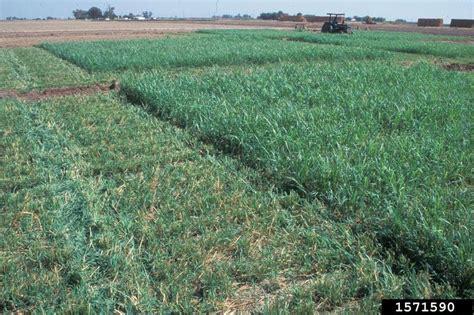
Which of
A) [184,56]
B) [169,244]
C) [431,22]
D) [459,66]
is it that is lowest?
[169,244]

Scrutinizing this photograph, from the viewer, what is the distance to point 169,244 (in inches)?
130

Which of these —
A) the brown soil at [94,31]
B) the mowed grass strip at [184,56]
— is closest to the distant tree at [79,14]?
the brown soil at [94,31]

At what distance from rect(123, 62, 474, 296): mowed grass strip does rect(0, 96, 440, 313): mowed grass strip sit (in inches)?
9.6

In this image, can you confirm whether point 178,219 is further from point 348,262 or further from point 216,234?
point 348,262

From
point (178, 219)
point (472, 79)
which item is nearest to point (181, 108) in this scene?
point (178, 219)

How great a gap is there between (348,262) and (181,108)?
15.6 ft

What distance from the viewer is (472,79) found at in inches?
401

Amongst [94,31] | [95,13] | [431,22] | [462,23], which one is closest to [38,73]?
[94,31]

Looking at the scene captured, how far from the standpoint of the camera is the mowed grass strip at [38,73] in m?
11.1

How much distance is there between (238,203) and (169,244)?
943mm

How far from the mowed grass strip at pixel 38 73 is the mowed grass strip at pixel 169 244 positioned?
6428mm

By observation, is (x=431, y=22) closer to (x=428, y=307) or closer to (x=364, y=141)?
(x=364, y=141)

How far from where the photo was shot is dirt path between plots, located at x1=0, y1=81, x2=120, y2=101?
31.8 ft

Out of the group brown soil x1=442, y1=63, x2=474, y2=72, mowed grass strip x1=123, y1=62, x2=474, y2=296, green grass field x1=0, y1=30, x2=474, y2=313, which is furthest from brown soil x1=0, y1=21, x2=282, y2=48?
brown soil x1=442, y1=63, x2=474, y2=72
